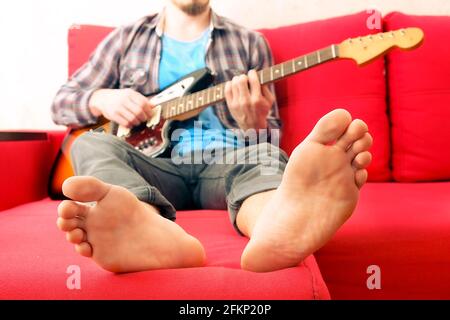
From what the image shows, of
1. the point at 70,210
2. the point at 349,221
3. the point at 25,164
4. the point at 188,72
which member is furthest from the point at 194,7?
the point at 70,210

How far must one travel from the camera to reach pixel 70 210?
1.88 feet

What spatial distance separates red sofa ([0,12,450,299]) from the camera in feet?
1.87

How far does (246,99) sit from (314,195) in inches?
17.0

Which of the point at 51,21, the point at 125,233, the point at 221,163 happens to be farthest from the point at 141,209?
the point at 51,21

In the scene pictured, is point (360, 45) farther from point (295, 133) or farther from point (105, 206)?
point (105, 206)

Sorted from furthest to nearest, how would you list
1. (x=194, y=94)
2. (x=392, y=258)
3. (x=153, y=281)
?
1. (x=194, y=94)
2. (x=392, y=258)
3. (x=153, y=281)

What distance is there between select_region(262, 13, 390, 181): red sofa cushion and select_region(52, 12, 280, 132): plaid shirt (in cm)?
8

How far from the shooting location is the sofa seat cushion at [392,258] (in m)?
0.77

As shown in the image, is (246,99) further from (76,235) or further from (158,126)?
(76,235)

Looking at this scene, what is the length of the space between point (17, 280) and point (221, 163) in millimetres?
494

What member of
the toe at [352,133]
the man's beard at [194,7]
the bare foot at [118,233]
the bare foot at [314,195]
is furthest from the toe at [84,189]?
the man's beard at [194,7]

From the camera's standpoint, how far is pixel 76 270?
60 cm

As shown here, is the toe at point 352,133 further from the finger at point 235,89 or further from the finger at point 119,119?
the finger at point 119,119

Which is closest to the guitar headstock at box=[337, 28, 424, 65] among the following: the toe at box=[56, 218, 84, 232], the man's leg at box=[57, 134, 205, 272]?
the man's leg at box=[57, 134, 205, 272]
